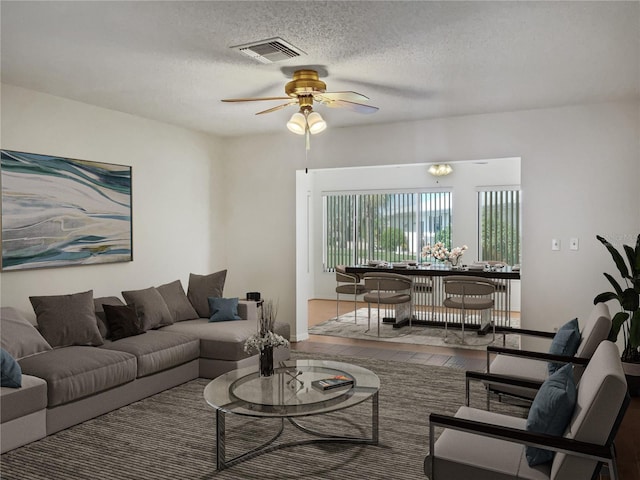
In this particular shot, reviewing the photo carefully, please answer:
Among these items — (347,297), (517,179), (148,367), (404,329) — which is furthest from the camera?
(347,297)

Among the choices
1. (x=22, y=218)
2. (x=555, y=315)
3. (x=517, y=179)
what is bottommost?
(x=555, y=315)

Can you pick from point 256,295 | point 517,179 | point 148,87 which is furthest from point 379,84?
point 517,179

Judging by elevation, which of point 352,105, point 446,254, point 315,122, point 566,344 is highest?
point 352,105

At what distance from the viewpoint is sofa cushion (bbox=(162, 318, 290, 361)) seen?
16.0ft

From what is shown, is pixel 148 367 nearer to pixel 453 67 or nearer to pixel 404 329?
pixel 453 67

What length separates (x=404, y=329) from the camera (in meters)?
7.45

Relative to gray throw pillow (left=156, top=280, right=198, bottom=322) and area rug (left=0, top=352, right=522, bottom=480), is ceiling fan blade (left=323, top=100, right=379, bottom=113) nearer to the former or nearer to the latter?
area rug (left=0, top=352, right=522, bottom=480)

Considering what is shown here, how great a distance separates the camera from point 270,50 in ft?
11.8

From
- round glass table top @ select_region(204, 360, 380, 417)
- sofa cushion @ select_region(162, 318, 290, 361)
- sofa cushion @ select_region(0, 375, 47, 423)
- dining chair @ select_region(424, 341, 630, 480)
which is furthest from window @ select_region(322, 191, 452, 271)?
sofa cushion @ select_region(0, 375, 47, 423)

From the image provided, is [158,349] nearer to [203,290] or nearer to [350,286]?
[203,290]

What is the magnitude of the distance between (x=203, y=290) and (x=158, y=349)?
5.03 ft

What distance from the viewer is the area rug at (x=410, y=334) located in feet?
21.5

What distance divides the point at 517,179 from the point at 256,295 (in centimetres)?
540

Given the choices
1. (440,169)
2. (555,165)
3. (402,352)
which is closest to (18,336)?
(402,352)
